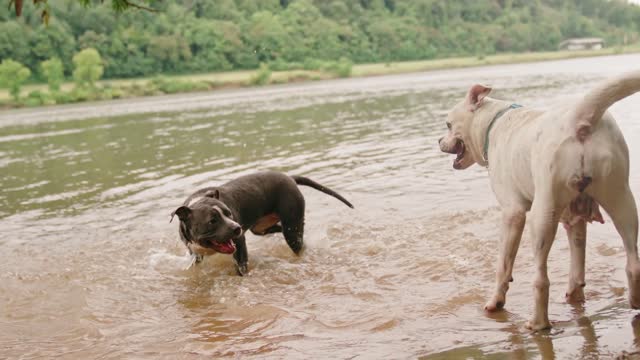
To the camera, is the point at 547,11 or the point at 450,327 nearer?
the point at 450,327

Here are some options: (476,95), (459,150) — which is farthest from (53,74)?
(476,95)

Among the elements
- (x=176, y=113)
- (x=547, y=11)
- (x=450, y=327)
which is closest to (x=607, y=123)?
(x=450, y=327)

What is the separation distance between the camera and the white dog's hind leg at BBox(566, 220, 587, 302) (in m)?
5.63

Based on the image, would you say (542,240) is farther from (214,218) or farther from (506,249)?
(214,218)

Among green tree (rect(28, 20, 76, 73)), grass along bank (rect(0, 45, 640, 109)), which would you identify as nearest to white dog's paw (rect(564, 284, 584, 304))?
grass along bank (rect(0, 45, 640, 109))

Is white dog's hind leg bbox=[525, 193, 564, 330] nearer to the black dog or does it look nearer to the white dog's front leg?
the white dog's front leg

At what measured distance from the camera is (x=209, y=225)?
689cm

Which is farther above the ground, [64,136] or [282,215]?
[282,215]

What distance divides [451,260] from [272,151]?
35.3ft

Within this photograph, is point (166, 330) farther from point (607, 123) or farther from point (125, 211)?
point (125, 211)

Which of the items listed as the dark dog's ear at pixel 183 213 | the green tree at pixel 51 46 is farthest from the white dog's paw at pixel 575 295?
the green tree at pixel 51 46

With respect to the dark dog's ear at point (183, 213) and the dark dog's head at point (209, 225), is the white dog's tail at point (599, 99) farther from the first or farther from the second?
the dark dog's ear at point (183, 213)

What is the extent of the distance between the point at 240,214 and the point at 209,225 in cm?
88

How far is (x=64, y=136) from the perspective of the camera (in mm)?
26375
